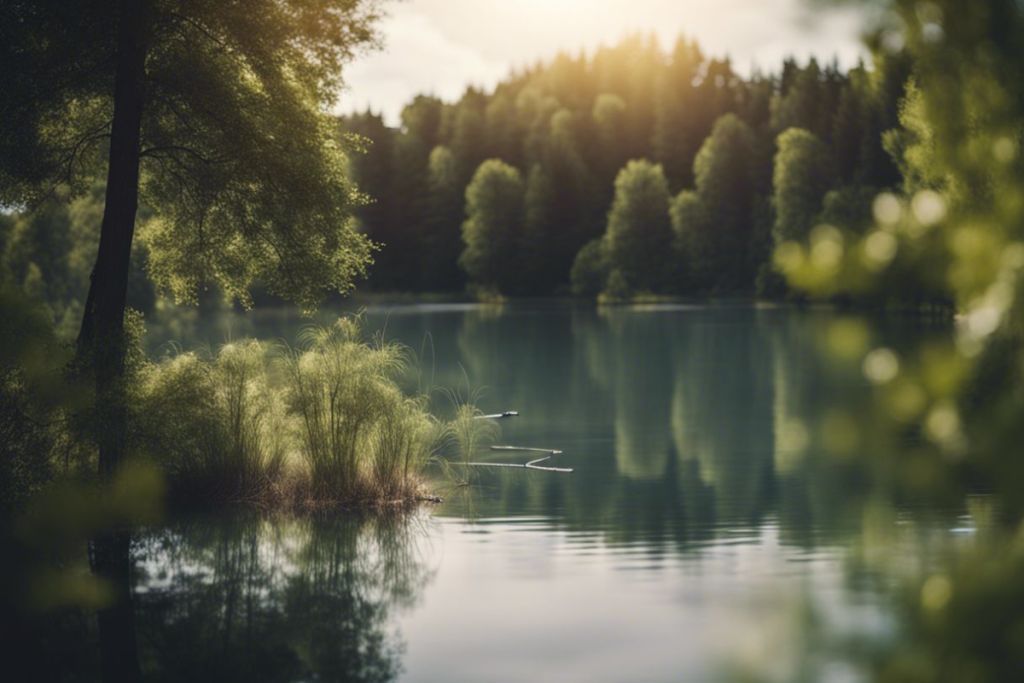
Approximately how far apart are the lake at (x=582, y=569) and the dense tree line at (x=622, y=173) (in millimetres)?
63428

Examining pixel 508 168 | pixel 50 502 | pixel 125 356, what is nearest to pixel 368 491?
pixel 125 356

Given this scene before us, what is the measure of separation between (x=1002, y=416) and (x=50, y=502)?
8.07 ft

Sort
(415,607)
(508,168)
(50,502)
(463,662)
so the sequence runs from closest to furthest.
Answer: (50,502), (463,662), (415,607), (508,168)

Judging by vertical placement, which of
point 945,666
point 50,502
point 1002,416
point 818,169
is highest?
point 818,169

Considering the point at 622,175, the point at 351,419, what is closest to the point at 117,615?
the point at 351,419

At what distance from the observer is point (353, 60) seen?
20.0m

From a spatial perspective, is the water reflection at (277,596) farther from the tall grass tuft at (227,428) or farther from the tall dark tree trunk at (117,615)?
the tall grass tuft at (227,428)

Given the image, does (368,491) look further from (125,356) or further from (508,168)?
(508,168)

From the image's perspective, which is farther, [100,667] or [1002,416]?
[100,667]

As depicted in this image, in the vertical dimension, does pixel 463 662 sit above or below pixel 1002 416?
below

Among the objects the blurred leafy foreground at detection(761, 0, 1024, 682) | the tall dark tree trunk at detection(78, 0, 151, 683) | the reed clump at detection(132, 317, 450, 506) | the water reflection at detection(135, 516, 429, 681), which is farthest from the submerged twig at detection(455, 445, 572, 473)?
the blurred leafy foreground at detection(761, 0, 1024, 682)

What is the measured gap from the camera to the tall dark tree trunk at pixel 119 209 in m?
17.3

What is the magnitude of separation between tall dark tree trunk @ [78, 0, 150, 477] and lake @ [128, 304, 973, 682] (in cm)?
276

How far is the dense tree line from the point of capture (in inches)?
3654
